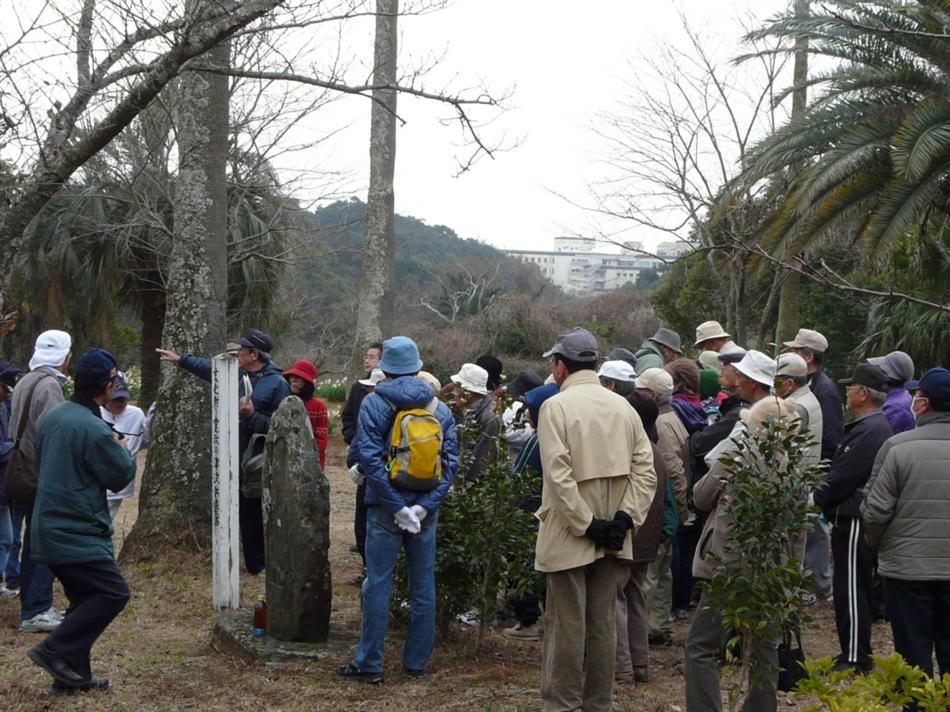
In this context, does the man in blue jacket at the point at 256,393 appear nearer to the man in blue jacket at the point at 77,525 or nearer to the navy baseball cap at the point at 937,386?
the man in blue jacket at the point at 77,525

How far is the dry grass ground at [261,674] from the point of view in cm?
545

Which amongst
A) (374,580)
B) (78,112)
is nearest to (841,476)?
(374,580)

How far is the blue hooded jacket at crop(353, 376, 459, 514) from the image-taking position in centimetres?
561

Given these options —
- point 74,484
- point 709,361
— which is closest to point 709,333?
point 709,361

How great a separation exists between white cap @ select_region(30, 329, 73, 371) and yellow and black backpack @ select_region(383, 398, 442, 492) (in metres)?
2.60

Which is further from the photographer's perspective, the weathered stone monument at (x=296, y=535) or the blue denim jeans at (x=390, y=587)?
the weathered stone monument at (x=296, y=535)

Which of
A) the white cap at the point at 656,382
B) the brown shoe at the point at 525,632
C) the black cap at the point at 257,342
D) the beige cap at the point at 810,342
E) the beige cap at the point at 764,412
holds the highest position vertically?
the beige cap at the point at 810,342

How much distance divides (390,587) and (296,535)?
2.24 ft

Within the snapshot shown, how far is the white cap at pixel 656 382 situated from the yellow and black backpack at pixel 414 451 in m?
1.64

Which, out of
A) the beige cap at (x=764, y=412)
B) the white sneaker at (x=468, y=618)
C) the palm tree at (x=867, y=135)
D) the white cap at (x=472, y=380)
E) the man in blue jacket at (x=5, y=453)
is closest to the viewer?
the beige cap at (x=764, y=412)

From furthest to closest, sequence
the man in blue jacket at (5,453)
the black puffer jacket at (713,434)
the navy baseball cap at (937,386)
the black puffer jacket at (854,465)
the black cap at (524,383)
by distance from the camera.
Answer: the black cap at (524,383), the man in blue jacket at (5,453), the black puffer jacket at (713,434), the black puffer jacket at (854,465), the navy baseball cap at (937,386)

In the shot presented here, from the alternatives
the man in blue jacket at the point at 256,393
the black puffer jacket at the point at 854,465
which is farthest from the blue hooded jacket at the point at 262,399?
the black puffer jacket at the point at 854,465

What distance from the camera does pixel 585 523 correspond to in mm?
4816

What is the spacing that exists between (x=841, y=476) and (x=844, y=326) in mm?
13831
